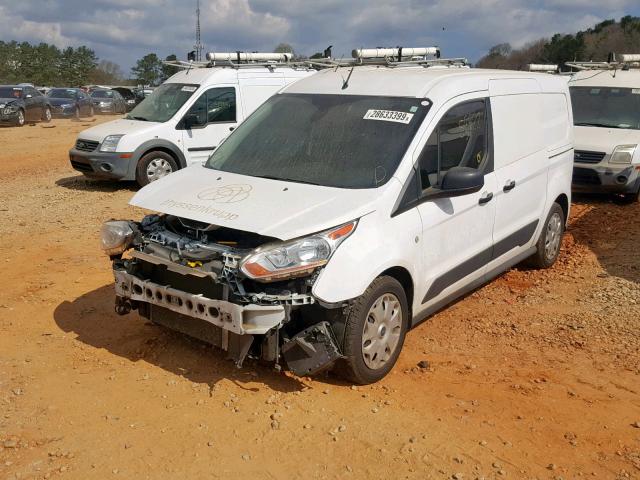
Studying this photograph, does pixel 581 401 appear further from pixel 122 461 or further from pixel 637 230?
pixel 637 230

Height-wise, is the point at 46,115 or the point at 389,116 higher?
the point at 389,116

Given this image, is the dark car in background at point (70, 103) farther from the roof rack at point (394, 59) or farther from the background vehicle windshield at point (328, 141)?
the background vehicle windshield at point (328, 141)

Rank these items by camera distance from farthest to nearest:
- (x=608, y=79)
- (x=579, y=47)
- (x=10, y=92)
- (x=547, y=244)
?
(x=579, y=47)
(x=10, y=92)
(x=608, y=79)
(x=547, y=244)

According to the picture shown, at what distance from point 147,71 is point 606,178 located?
59.9m

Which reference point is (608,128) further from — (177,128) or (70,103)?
(70,103)

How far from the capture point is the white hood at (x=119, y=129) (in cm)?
1132

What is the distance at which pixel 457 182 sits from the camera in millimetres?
4605

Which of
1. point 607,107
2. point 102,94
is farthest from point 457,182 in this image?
point 102,94

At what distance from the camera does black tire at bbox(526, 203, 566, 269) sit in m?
6.63

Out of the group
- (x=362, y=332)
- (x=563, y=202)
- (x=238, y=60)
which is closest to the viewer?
(x=362, y=332)

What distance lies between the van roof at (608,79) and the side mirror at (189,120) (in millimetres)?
6574

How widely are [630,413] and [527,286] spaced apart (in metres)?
2.50

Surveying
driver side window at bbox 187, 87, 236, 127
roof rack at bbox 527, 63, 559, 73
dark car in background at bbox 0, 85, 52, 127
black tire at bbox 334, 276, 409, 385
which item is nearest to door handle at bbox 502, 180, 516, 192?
black tire at bbox 334, 276, 409, 385

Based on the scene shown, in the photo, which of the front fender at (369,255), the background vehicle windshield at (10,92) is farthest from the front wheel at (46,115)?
the front fender at (369,255)
